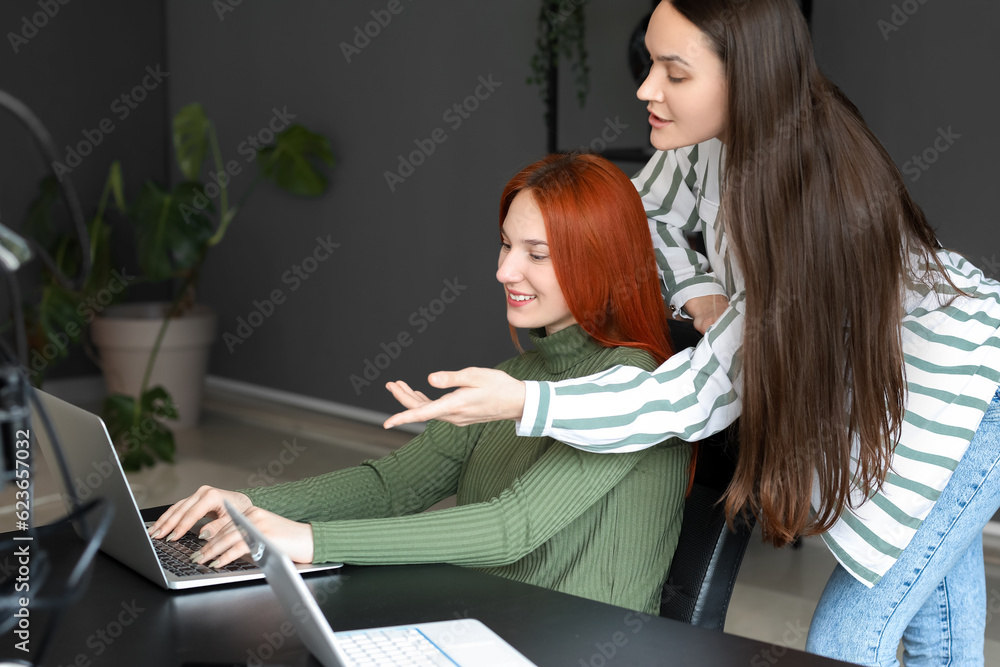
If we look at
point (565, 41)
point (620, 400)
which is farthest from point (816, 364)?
point (565, 41)

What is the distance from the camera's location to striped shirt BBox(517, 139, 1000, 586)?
1294 mm

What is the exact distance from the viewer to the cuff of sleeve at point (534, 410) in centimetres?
126

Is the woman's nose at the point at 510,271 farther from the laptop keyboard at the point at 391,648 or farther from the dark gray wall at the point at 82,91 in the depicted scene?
the dark gray wall at the point at 82,91

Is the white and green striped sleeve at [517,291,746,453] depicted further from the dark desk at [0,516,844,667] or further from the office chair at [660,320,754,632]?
the dark desk at [0,516,844,667]

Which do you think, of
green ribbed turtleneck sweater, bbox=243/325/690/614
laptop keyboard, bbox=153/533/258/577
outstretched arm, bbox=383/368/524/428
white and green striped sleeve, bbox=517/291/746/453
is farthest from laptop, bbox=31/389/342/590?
white and green striped sleeve, bbox=517/291/746/453

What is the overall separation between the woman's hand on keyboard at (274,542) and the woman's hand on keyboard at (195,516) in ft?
0.27

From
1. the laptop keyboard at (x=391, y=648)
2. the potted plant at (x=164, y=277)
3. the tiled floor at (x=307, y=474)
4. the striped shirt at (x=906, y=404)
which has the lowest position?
the tiled floor at (x=307, y=474)

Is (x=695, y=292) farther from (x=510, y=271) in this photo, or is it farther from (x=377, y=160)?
(x=377, y=160)

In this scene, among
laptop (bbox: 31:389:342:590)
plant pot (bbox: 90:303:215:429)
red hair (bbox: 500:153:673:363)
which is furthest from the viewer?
plant pot (bbox: 90:303:215:429)

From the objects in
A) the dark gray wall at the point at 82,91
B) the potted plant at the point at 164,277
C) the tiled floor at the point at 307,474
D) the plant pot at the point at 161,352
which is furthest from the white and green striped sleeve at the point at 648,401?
the dark gray wall at the point at 82,91

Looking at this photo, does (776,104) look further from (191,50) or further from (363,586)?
(191,50)

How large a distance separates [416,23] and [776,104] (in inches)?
132

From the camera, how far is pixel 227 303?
5.36 m

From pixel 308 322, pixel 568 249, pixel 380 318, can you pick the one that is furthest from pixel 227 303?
pixel 568 249
